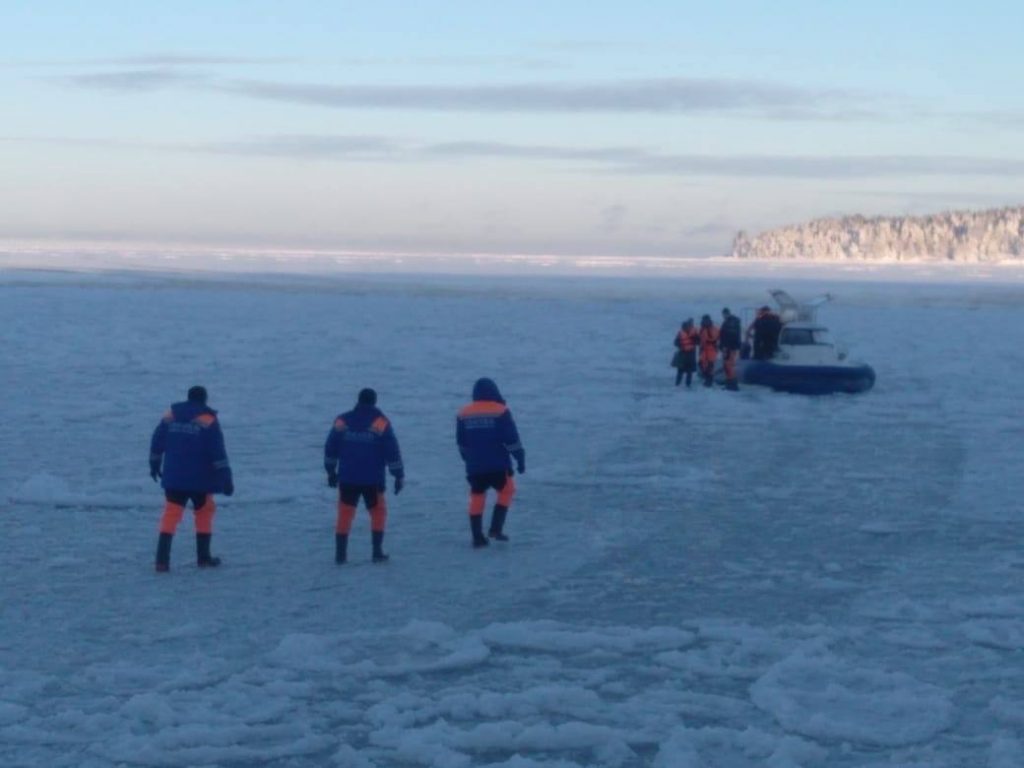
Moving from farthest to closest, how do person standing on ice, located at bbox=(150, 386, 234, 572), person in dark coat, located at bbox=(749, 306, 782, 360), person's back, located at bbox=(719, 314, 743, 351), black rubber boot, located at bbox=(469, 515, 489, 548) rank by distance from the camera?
person in dark coat, located at bbox=(749, 306, 782, 360)
person's back, located at bbox=(719, 314, 743, 351)
black rubber boot, located at bbox=(469, 515, 489, 548)
person standing on ice, located at bbox=(150, 386, 234, 572)

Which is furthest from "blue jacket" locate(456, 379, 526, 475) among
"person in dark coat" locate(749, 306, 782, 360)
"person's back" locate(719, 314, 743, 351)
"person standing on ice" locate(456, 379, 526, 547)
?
"person in dark coat" locate(749, 306, 782, 360)

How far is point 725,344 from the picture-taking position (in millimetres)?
20719

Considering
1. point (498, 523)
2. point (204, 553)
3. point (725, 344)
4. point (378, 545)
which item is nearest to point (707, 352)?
point (725, 344)

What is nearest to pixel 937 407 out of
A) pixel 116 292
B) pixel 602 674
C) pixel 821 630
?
pixel 821 630

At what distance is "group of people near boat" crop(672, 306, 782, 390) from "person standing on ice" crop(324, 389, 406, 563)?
11.7 m

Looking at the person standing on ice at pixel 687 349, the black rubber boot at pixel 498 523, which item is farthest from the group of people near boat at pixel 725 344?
the black rubber boot at pixel 498 523

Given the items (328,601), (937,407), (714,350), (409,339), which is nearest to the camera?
(328,601)

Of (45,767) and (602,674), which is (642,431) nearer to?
(602,674)

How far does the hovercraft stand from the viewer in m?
20.0

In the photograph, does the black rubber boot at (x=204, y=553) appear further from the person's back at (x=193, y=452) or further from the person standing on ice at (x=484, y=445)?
the person standing on ice at (x=484, y=445)

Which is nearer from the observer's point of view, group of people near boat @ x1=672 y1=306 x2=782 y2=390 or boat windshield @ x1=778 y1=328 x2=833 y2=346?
group of people near boat @ x1=672 y1=306 x2=782 y2=390

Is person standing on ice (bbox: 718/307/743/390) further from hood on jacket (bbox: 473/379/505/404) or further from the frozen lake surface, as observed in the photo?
hood on jacket (bbox: 473/379/505/404)

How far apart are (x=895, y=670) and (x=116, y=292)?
46.3 metres

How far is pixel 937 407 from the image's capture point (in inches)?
734
